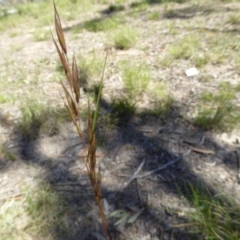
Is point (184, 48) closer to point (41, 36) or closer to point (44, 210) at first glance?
point (44, 210)

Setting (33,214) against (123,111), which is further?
(123,111)

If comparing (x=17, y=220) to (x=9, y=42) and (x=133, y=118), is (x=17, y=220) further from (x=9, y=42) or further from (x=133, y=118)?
(x=9, y=42)

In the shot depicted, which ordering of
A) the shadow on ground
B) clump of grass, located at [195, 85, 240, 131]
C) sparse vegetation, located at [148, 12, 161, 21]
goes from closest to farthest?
1. the shadow on ground
2. clump of grass, located at [195, 85, 240, 131]
3. sparse vegetation, located at [148, 12, 161, 21]

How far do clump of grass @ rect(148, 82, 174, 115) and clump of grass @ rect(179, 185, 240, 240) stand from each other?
811 mm

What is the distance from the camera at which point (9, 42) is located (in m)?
4.77

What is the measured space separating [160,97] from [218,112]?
0.54 metres

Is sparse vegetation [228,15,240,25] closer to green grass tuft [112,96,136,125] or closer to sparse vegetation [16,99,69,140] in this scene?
green grass tuft [112,96,136,125]

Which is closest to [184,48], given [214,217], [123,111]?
[123,111]

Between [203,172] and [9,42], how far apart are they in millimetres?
4394

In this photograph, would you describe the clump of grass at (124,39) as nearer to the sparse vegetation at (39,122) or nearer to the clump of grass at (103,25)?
the clump of grass at (103,25)

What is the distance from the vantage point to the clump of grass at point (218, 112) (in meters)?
1.82

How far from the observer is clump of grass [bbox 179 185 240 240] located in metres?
1.15

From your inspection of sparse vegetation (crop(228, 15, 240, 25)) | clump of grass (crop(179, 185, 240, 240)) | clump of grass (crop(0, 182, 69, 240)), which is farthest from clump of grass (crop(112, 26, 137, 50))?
clump of grass (crop(179, 185, 240, 240))

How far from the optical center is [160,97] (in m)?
2.22
